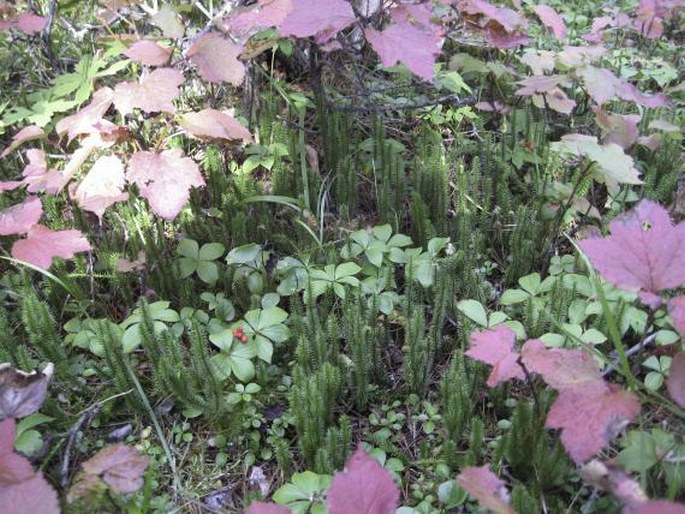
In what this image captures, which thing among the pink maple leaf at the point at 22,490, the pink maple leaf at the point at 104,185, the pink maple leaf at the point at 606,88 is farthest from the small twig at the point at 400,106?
the pink maple leaf at the point at 22,490

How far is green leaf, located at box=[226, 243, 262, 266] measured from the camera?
2287 millimetres

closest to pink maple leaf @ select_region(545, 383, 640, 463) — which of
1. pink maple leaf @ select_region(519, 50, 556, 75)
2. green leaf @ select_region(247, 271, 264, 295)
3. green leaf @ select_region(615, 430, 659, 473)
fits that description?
green leaf @ select_region(615, 430, 659, 473)

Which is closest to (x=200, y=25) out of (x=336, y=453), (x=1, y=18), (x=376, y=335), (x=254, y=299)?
(x=1, y=18)

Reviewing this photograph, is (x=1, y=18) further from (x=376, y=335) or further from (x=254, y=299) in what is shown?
(x=376, y=335)

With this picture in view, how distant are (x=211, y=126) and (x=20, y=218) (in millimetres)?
740

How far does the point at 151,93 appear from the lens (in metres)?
2.04

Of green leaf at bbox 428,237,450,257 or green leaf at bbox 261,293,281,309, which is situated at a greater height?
green leaf at bbox 428,237,450,257

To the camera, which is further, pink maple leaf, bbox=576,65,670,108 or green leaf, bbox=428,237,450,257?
pink maple leaf, bbox=576,65,670,108

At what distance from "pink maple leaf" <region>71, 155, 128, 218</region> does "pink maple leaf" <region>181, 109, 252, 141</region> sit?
298mm

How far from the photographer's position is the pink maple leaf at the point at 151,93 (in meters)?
2.03

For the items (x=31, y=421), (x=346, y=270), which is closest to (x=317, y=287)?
(x=346, y=270)

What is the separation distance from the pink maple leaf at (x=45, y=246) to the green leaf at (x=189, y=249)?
0.39m

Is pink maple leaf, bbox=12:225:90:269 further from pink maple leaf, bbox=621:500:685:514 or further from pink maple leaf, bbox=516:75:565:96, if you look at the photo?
pink maple leaf, bbox=516:75:565:96

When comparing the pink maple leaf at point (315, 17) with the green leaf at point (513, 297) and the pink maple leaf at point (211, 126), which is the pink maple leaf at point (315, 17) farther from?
the green leaf at point (513, 297)
